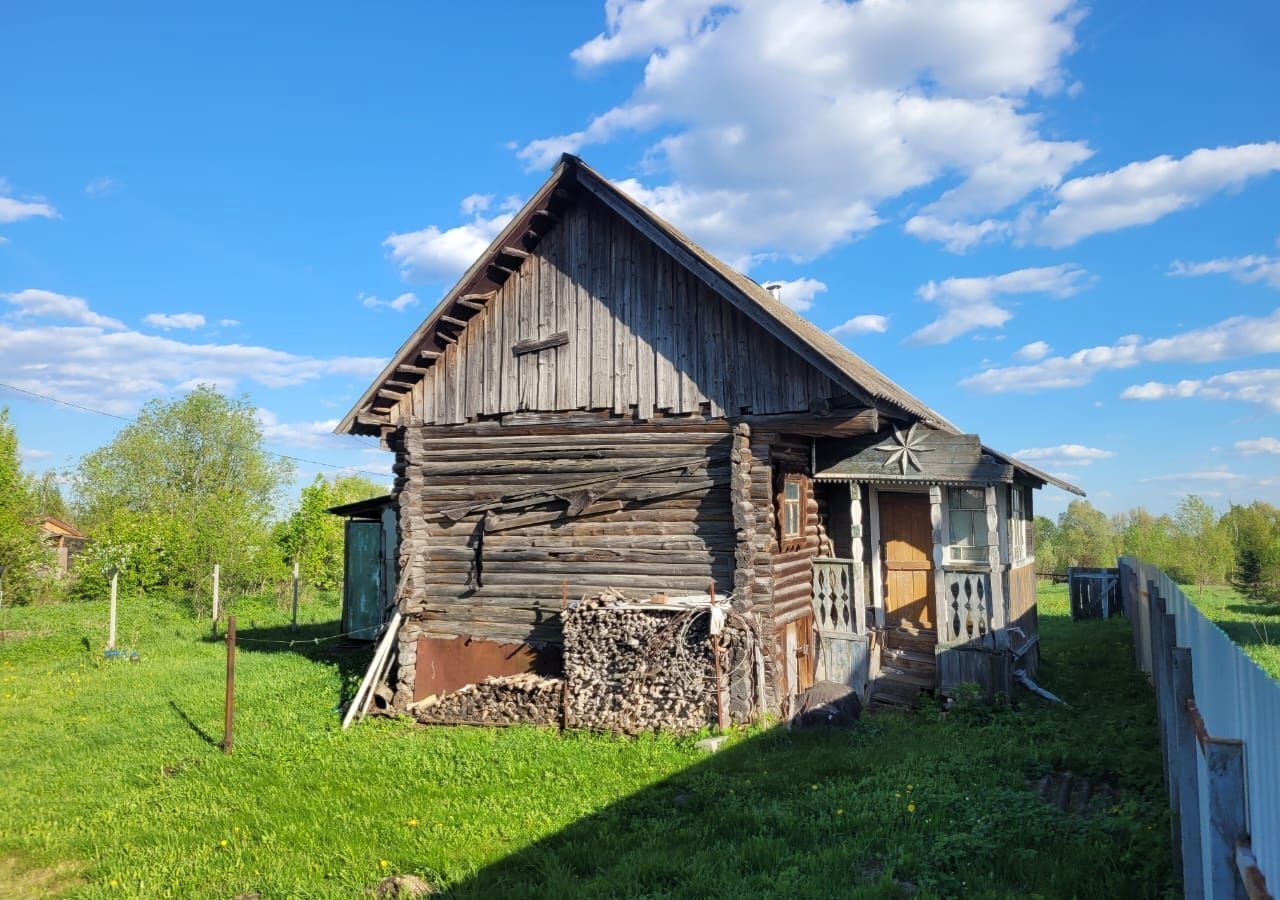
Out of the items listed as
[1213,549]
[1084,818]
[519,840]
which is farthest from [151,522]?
[1213,549]

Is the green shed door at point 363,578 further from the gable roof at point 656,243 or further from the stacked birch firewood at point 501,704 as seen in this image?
the stacked birch firewood at point 501,704

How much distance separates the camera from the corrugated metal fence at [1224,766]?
3.55 metres

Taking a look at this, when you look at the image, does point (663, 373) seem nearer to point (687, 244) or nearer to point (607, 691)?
point (687, 244)

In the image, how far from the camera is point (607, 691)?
12219 mm

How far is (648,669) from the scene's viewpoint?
12062 mm

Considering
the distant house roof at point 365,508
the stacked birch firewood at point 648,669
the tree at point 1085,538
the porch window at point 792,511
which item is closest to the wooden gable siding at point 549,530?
the stacked birch firewood at point 648,669

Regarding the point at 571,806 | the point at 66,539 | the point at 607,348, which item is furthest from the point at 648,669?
the point at 66,539

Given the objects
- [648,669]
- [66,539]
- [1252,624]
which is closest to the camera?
[648,669]

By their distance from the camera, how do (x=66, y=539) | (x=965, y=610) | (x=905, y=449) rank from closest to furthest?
(x=965, y=610), (x=905, y=449), (x=66, y=539)

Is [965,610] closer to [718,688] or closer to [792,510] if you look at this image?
[792,510]

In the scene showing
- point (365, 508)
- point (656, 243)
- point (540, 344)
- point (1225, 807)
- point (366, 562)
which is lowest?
point (1225, 807)

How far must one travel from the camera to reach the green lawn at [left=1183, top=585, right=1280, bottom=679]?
502 inches

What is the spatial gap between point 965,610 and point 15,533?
3018 centimetres

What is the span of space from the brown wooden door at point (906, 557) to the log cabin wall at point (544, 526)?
14.8ft
